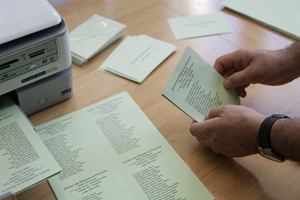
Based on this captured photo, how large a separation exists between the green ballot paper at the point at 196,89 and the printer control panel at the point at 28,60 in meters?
0.27

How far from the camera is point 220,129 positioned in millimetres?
728

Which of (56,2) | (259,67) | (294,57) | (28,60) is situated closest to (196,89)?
(259,67)

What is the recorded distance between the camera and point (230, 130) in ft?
2.36

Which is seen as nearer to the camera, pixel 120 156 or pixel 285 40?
pixel 120 156

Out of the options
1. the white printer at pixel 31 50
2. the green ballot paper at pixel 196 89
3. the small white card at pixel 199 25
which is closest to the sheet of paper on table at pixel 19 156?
the white printer at pixel 31 50

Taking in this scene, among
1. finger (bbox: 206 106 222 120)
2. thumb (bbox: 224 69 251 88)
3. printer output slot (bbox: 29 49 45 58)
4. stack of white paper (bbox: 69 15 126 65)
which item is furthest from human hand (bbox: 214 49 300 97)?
printer output slot (bbox: 29 49 45 58)

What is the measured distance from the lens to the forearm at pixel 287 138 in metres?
0.64

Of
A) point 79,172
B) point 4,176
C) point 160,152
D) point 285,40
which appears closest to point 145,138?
point 160,152

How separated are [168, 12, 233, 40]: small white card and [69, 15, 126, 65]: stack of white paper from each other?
0.66 feet

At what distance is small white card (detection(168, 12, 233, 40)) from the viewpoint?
3.63ft

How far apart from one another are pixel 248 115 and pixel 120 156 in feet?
1.03

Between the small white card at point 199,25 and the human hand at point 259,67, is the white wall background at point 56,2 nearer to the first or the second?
the small white card at point 199,25

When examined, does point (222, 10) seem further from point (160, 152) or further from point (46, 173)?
point (46, 173)

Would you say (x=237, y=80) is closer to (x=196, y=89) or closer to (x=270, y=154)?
(x=196, y=89)
